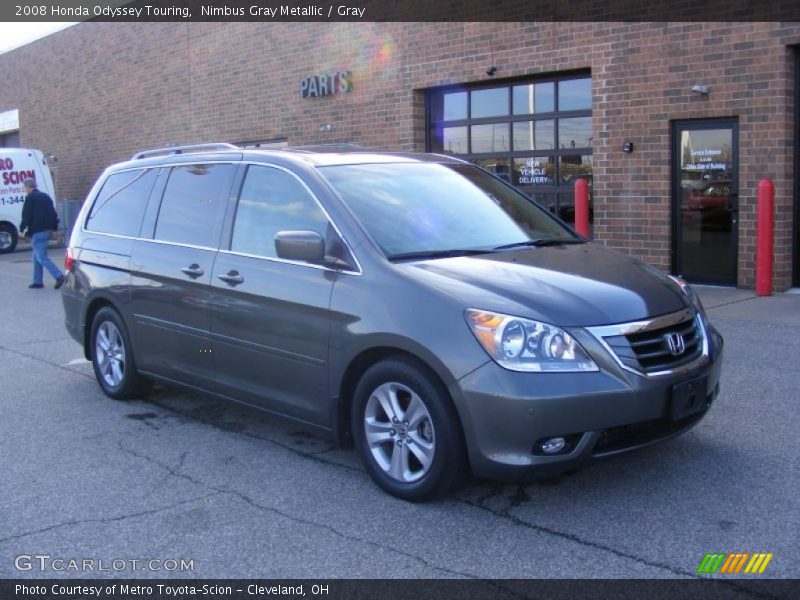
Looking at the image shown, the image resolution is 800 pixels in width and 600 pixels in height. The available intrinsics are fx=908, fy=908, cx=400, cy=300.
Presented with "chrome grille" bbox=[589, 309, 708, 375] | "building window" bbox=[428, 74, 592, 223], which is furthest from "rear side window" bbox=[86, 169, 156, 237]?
"building window" bbox=[428, 74, 592, 223]

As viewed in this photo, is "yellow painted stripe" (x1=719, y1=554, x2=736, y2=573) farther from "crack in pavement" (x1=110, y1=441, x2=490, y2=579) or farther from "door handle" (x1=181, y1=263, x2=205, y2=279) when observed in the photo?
"door handle" (x1=181, y1=263, x2=205, y2=279)

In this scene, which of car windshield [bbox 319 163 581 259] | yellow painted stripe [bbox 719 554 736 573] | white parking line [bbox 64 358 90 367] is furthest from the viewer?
white parking line [bbox 64 358 90 367]

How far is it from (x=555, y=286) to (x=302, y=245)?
137 cm

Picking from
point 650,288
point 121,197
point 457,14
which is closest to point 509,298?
point 650,288

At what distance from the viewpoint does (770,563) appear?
379 cm

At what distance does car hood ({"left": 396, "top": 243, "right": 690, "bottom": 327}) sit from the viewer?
4.27 meters

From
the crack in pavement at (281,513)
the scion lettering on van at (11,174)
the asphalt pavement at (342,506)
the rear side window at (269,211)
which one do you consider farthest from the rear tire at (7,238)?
the rear side window at (269,211)

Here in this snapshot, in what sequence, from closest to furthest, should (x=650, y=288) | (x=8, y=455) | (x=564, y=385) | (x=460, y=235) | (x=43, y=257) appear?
(x=564, y=385) < (x=650, y=288) < (x=460, y=235) < (x=8, y=455) < (x=43, y=257)

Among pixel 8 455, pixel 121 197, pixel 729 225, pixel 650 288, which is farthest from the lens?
pixel 729 225

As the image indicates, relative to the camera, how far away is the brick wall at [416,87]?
37.3ft

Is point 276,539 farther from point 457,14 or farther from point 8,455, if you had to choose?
point 457,14

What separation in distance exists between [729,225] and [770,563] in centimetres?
875

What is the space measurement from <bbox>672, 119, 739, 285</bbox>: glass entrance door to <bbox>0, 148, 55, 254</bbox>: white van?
16.4 metres

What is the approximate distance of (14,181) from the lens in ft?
74.6
